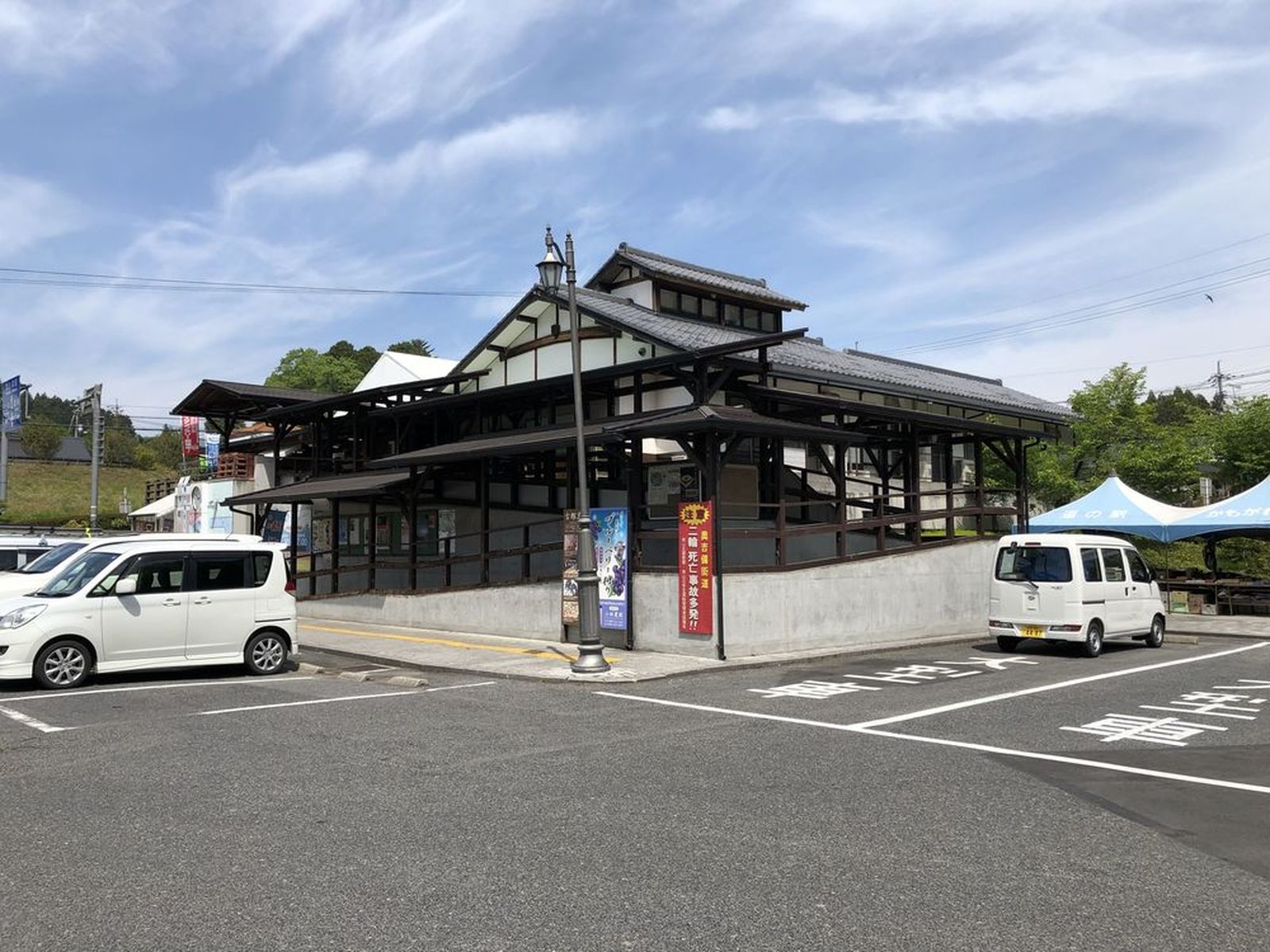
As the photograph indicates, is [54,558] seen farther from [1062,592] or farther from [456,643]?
[1062,592]

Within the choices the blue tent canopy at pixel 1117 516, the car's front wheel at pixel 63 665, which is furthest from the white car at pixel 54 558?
the blue tent canopy at pixel 1117 516

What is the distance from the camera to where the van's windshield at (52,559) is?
15.7 m

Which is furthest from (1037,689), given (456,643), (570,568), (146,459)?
(146,459)

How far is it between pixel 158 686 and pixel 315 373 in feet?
185

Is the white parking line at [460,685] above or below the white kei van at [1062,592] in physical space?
below

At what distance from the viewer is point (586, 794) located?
21.0 feet

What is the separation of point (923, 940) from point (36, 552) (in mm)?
19140

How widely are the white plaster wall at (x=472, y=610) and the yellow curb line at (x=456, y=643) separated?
1.13 meters

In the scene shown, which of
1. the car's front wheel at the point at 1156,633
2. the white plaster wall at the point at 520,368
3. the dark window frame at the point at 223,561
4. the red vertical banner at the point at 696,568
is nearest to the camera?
the dark window frame at the point at 223,561

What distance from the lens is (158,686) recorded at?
38.2ft

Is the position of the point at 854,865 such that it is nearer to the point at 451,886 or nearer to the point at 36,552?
the point at 451,886

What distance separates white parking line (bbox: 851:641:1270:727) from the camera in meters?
9.68

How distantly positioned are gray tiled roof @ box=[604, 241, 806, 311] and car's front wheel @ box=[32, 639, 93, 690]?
1518 centimetres

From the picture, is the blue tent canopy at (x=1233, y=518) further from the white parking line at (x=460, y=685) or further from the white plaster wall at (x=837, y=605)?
the white parking line at (x=460, y=685)
